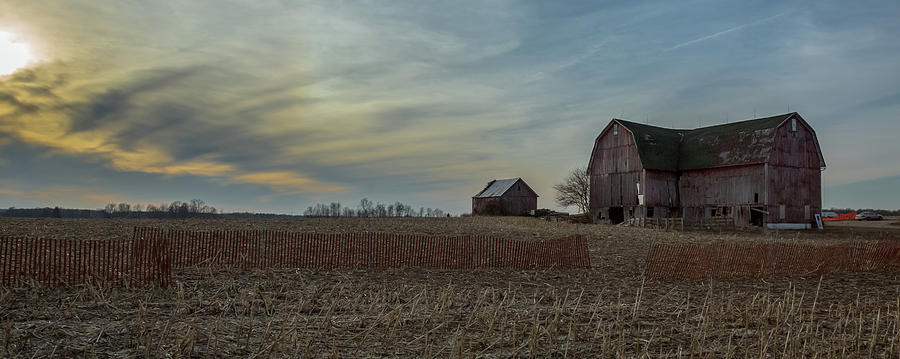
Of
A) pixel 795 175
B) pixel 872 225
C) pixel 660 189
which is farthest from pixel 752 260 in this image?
pixel 872 225

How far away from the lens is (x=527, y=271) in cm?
1891

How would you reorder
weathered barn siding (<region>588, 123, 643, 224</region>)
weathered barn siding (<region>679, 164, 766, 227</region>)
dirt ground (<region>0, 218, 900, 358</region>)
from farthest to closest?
weathered barn siding (<region>588, 123, 643, 224</region>) < weathered barn siding (<region>679, 164, 766, 227</region>) < dirt ground (<region>0, 218, 900, 358</region>)

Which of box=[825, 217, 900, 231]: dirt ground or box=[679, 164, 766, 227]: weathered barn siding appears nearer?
box=[679, 164, 766, 227]: weathered barn siding

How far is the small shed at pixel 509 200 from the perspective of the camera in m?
70.8

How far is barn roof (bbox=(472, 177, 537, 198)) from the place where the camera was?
7156 centimetres

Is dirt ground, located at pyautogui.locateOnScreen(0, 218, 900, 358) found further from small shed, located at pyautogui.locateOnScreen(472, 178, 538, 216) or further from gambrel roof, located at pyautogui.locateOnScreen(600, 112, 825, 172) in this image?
small shed, located at pyautogui.locateOnScreen(472, 178, 538, 216)

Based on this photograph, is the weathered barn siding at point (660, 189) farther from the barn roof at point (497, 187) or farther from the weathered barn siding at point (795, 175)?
the barn roof at point (497, 187)

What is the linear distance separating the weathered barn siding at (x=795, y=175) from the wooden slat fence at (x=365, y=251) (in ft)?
96.0

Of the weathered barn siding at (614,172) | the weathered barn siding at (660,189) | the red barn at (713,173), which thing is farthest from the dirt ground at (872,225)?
the weathered barn siding at (614,172)

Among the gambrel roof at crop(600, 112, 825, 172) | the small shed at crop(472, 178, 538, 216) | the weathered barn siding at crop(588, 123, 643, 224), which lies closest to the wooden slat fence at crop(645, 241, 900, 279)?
the gambrel roof at crop(600, 112, 825, 172)

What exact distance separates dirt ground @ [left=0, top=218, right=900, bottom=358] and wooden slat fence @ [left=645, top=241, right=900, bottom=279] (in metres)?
1.30

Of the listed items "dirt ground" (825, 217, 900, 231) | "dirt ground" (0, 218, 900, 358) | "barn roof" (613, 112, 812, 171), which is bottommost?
"dirt ground" (0, 218, 900, 358)

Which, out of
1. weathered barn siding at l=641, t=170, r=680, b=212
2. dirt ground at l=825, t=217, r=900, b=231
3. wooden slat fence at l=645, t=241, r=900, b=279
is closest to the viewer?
wooden slat fence at l=645, t=241, r=900, b=279

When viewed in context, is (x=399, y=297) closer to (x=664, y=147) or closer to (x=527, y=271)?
(x=527, y=271)
